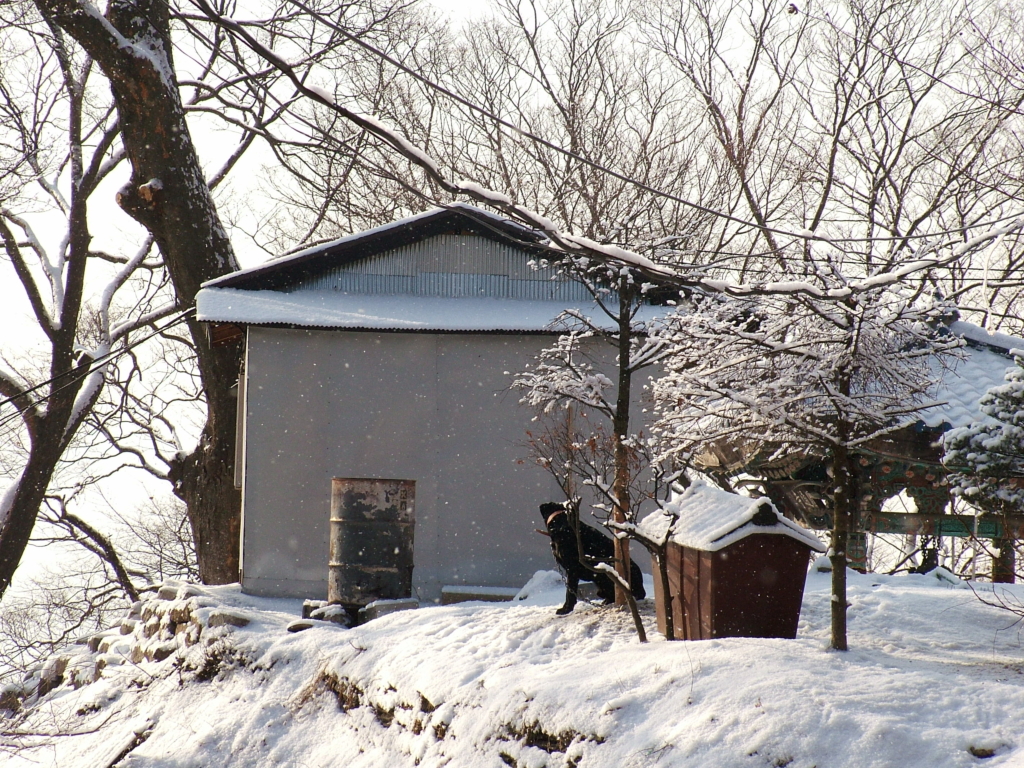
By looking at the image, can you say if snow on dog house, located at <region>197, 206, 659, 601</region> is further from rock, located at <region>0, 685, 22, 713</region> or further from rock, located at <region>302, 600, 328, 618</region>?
rock, located at <region>0, 685, 22, 713</region>

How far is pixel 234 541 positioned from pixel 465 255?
20.3ft

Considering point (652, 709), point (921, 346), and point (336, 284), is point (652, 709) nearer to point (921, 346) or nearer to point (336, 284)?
point (921, 346)

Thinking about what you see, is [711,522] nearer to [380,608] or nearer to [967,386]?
[380,608]

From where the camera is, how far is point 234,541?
48.0ft

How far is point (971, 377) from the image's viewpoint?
1117 centimetres

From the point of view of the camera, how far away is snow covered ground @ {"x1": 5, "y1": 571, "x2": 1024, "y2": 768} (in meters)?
4.63

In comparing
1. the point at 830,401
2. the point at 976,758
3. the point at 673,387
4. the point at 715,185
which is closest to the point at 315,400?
the point at 673,387

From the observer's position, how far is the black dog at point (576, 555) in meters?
8.28

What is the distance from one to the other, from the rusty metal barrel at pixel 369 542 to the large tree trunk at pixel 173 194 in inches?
216

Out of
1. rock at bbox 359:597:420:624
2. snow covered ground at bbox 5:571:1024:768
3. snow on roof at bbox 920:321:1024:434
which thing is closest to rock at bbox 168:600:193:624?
snow covered ground at bbox 5:571:1024:768

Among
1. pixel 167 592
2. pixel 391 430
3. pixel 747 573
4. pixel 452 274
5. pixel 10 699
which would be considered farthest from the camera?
pixel 452 274

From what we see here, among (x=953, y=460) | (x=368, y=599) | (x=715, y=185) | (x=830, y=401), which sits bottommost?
(x=368, y=599)

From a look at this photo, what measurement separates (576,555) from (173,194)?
31.1 feet

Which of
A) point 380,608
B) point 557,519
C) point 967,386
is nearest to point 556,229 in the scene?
point 557,519
